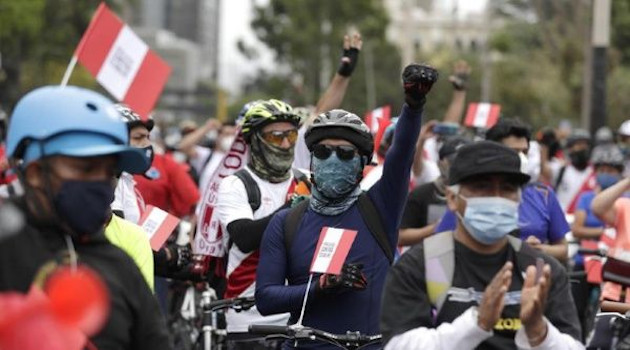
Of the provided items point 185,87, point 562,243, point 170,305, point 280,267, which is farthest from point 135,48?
point 185,87

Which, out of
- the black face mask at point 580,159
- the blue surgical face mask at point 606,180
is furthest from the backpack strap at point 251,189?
the black face mask at point 580,159

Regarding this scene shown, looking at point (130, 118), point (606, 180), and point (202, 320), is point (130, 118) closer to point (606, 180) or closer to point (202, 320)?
point (202, 320)

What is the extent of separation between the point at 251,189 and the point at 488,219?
3527mm

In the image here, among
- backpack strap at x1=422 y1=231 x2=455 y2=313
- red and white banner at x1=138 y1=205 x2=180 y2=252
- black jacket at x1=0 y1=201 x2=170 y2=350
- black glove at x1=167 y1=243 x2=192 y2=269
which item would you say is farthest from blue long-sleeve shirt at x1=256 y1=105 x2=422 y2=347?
black jacket at x1=0 y1=201 x2=170 y2=350

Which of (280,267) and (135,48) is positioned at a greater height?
(135,48)

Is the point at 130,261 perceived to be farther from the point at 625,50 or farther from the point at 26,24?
the point at 625,50

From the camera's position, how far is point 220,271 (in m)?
8.92

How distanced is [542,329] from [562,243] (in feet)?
15.4

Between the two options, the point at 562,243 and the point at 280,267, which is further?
the point at 562,243

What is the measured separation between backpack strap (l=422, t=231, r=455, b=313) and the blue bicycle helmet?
109 centimetres

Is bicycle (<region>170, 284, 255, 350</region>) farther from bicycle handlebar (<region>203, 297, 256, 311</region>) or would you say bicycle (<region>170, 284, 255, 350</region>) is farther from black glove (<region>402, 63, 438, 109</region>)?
black glove (<region>402, 63, 438, 109</region>)

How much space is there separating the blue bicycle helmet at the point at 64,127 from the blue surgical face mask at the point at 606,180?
906cm

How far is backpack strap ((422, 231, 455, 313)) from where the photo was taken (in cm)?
494

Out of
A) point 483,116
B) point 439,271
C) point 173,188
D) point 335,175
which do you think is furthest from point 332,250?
point 483,116
